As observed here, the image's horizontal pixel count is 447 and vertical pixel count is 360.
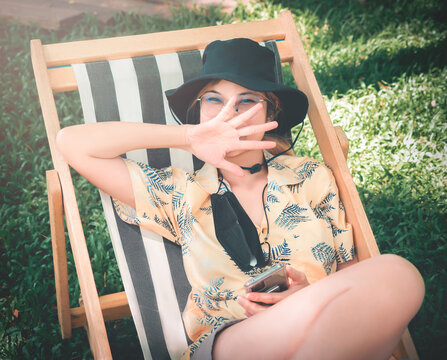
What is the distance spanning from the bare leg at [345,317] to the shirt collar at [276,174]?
26.5 inches

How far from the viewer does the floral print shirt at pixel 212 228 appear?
6.45 feet

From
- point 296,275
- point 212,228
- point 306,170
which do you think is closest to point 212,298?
point 212,228

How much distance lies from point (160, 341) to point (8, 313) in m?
1.00

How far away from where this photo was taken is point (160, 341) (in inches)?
84.4

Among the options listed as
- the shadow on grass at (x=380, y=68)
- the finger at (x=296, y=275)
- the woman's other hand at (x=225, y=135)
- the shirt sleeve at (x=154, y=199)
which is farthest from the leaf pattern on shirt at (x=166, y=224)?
the shadow on grass at (x=380, y=68)

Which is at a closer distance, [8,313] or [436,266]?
[8,313]

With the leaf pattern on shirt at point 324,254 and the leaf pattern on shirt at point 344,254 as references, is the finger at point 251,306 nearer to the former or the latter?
the leaf pattern on shirt at point 324,254

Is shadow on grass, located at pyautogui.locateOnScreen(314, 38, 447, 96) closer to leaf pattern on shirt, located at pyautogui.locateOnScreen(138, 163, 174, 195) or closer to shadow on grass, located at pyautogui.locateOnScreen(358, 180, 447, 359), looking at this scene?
shadow on grass, located at pyautogui.locateOnScreen(358, 180, 447, 359)

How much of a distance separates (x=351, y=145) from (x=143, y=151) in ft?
6.46

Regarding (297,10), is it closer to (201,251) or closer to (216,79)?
(216,79)

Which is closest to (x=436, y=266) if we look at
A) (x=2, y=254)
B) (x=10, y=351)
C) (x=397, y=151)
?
(x=397, y=151)

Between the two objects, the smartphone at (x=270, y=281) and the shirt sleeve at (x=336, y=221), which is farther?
the shirt sleeve at (x=336, y=221)

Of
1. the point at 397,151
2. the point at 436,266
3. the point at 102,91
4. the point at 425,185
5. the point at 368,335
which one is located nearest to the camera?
the point at 368,335

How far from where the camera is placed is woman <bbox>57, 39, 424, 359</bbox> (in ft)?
6.13
